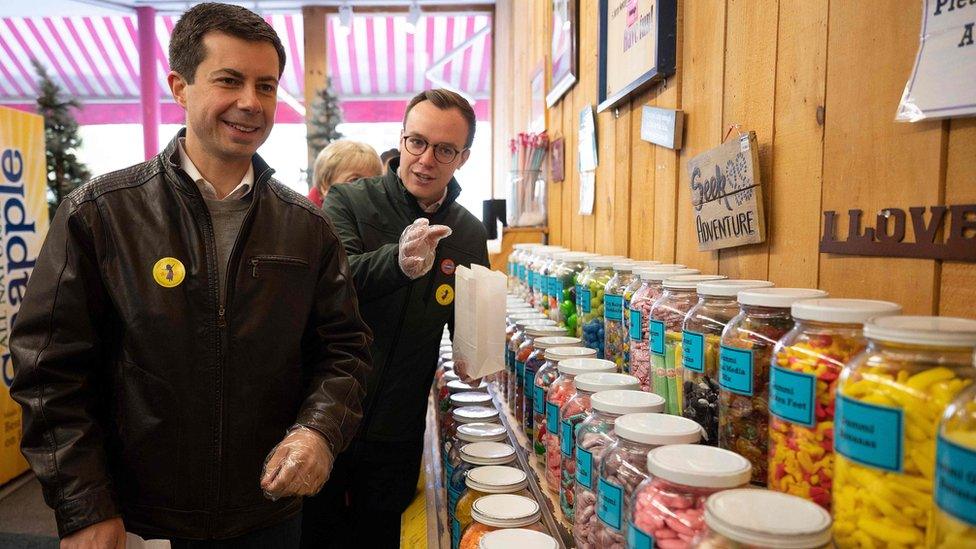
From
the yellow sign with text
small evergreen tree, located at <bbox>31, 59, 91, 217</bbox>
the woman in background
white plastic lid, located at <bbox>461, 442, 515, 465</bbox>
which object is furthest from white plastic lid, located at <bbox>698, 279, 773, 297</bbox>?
small evergreen tree, located at <bbox>31, 59, 91, 217</bbox>

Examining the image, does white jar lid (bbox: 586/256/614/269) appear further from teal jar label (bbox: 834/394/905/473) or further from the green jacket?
teal jar label (bbox: 834/394/905/473)

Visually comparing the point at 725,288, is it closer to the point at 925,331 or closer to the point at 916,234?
the point at 916,234

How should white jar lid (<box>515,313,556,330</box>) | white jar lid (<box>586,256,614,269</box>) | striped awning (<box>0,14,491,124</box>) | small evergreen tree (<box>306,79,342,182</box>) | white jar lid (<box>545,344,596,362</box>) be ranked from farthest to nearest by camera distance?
striped awning (<box>0,14,491,124</box>) → small evergreen tree (<box>306,79,342,182</box>) → white jar lid (<box>515,313,556,330</box>) → white jar lid (<box>586,256,614,269</box>) → white jar lid (<box>545,344,596,362</box>)

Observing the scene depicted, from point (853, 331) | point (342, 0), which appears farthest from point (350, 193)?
point (342, 0)

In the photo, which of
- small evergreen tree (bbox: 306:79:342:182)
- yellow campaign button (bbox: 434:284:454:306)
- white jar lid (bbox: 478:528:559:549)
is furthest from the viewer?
small evergreen tree (bbox: 306:79:342:182)

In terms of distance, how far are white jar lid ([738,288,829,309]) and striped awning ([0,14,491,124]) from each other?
240 inches

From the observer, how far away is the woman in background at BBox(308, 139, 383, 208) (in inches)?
121

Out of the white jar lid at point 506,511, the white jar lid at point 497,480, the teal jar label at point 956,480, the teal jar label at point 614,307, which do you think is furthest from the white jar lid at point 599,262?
the teal jar label at point 956,480

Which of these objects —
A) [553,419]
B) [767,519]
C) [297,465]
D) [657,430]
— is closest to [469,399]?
[553,419]

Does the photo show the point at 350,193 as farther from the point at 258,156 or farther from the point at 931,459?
the point at 931,459

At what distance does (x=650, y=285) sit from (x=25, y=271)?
12.4 ft

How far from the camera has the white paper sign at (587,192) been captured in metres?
2.49

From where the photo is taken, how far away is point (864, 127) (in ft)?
3.09

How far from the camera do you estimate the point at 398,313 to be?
75.1 inches
